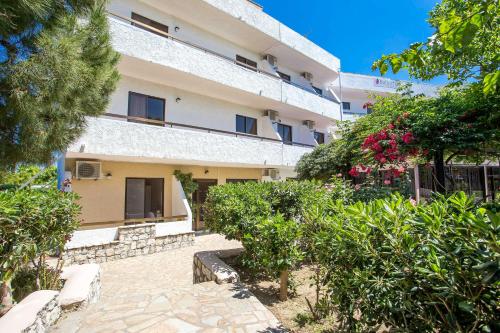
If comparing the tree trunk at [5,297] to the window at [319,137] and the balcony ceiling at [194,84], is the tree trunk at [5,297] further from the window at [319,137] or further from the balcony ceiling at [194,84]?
the window at [319,137]

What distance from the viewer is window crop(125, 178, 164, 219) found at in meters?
12.7

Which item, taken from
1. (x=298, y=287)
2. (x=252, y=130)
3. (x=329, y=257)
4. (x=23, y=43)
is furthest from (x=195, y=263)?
(x=252, y=130)

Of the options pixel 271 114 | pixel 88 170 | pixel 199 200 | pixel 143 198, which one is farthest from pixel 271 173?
pixel 88 170

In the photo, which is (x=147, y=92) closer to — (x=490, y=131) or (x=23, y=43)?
(x=23, y=43)

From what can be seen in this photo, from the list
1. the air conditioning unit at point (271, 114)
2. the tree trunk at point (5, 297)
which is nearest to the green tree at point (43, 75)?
the tree trunk at point (5, 297)

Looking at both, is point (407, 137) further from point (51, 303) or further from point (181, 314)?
point (51, 303)

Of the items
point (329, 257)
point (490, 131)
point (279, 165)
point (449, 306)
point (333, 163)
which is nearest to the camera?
point (449, 306)

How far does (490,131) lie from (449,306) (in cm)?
634

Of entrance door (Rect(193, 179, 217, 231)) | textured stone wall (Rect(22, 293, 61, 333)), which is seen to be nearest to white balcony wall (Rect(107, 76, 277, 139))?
entrance door (Rect(193, 179, 217, 231))

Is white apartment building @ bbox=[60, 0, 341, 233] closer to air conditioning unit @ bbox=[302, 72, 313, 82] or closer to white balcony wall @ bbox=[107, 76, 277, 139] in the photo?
white balcony wall @ bbox=[107, 76, 277, 139]

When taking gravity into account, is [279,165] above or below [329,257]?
above

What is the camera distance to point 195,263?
24.6 ft

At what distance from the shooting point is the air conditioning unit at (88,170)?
35.1 feet

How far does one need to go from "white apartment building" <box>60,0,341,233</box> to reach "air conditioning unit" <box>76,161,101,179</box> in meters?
0.03
